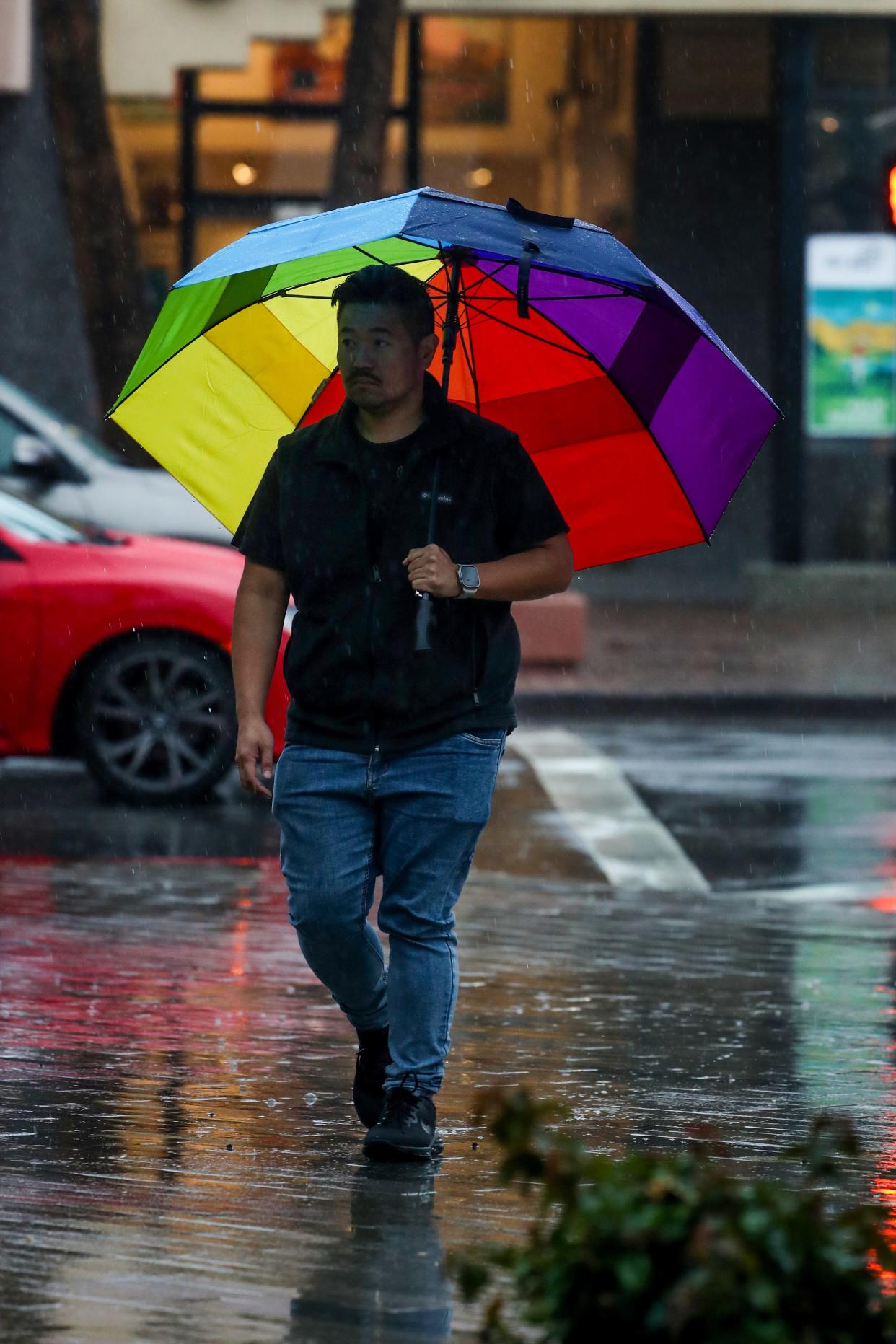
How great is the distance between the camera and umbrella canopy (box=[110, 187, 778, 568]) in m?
5.50

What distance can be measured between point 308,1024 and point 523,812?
4.50 metres

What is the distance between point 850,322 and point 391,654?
62.2ft

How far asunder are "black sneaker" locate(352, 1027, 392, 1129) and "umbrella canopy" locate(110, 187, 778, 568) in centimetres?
119

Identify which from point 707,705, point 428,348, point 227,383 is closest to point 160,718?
point 227,383

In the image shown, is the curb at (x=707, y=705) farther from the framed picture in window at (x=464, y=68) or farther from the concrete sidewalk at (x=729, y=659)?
the framed picture in window at (x=464, y=68)

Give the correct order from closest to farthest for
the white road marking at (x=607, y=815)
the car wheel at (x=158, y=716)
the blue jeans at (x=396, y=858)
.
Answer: the blue jeans at (x=396, y=858) < the white road marking at (x=607, y=815) < the car wheel at (x=158, y=716)

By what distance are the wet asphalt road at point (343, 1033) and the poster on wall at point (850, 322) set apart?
1197 centimetres

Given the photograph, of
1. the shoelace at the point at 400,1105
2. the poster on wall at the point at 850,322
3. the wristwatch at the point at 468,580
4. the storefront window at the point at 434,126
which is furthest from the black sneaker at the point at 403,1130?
the poster on wall at the point at 850,322

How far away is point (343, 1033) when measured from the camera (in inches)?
257

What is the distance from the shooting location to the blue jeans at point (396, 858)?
5047 millimetres

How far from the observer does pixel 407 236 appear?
16.0 feet

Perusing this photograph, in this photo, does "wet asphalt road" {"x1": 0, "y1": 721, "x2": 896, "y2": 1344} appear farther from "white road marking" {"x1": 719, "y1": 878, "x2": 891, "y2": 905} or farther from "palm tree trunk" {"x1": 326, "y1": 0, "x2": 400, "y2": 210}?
"palm tree trunk" {"x1": 326, "y1": 0, "x2": 400, "y2": 210}

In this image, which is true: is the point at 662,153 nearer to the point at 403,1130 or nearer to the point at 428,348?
the point at 428,348

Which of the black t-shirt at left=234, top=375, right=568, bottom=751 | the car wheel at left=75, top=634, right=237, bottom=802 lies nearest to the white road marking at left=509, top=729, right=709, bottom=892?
the car wheel at left=75, top=634, right=237, bottom=802
